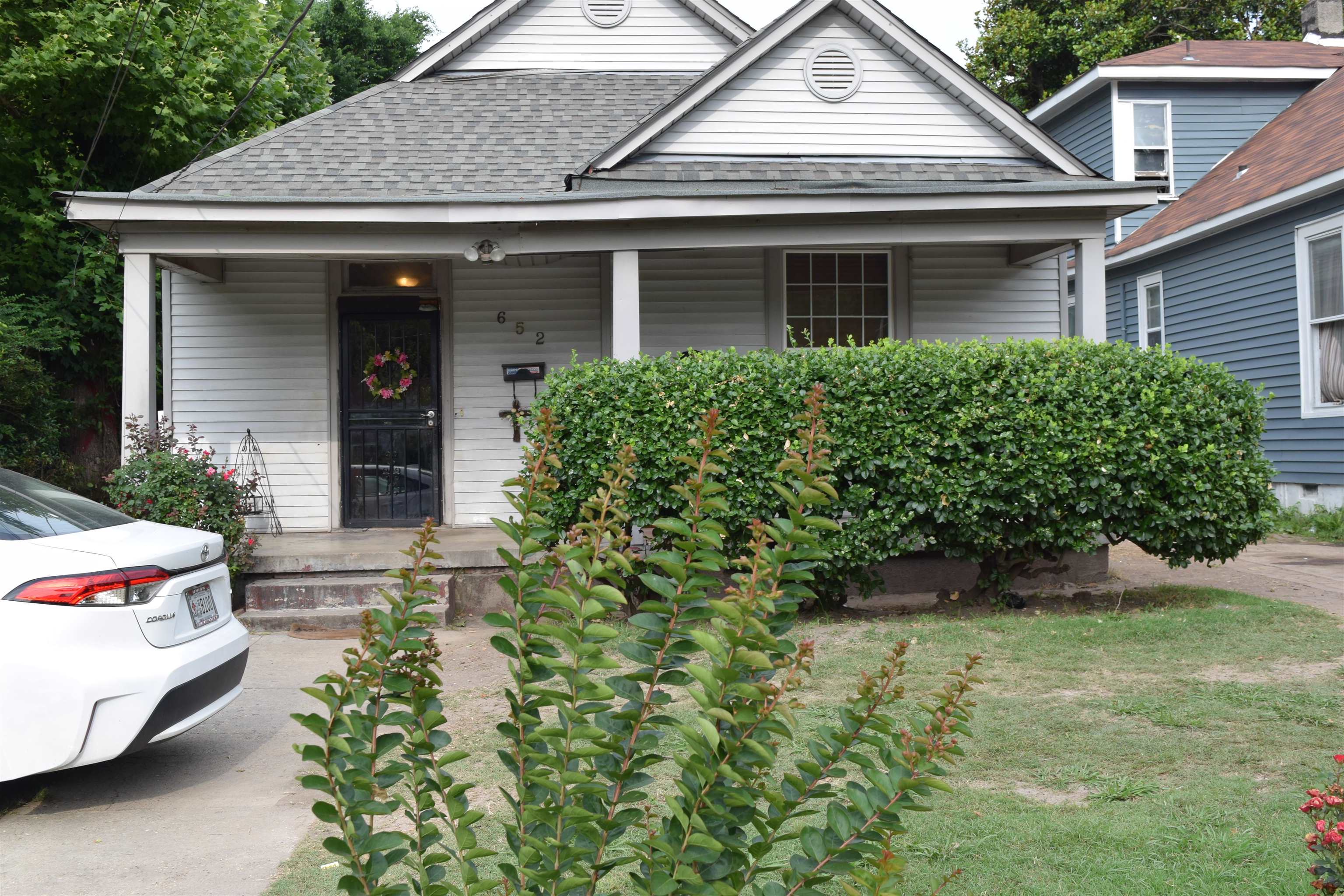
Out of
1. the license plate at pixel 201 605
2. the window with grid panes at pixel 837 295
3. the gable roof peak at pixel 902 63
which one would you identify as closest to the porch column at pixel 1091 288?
the gable roof peak at pixel 902 63

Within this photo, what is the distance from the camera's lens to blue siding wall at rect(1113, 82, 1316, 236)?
56.9 feet

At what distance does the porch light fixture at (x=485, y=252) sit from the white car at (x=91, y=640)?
16.5ft

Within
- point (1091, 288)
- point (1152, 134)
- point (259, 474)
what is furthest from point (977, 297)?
point (1152, 134)

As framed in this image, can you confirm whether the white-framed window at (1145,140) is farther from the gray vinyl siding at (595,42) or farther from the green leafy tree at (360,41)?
the green leafy tree at (360,41)

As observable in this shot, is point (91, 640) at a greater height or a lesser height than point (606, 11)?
lesser

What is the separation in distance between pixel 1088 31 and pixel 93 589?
29644mm

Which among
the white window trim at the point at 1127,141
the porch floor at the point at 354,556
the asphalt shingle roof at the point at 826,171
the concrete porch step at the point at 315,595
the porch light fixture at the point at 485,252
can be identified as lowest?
the concrete porch step at the point at 315,595

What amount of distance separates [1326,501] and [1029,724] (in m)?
9.83

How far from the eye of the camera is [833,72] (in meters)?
10.3

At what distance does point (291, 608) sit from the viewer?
28.2ft

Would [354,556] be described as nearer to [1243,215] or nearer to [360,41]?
[1243,215]

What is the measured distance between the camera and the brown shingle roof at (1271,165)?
12781 millimetres

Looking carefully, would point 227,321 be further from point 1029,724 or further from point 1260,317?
point 1260,317

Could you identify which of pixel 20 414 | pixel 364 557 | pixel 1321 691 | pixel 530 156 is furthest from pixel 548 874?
pixel 20 414
